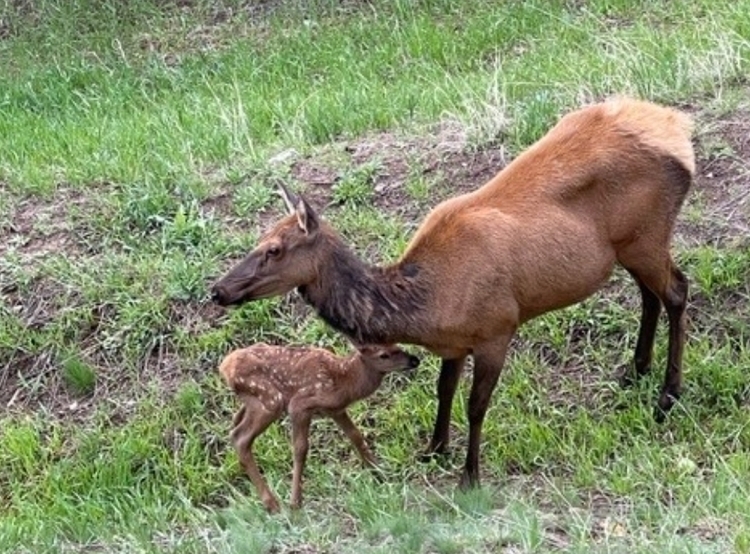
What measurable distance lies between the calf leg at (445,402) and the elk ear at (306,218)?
3.37 feet

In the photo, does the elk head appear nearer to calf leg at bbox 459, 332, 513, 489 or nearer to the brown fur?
the brown fur

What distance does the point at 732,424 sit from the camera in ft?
25.3

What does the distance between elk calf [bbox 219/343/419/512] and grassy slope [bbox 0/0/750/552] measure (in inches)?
15.8

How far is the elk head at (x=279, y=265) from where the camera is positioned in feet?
23.3

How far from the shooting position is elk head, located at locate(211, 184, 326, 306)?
7098 millimetres

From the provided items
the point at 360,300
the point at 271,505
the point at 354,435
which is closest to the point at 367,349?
the point at 360,300

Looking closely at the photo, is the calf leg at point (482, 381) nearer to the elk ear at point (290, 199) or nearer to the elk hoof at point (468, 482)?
the elk hoof at point (468, 482)

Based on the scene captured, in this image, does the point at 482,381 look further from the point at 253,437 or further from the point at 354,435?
the point at 253,437

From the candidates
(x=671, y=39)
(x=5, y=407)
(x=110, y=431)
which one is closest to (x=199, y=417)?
(x=110, y=431)

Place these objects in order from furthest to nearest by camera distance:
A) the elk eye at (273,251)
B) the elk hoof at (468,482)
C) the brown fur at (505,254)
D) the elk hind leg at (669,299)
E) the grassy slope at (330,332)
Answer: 1. the elk hind leg at (669,299)
2. the elk hoof at (468,482)
3. the brown fur at (505,254)
4. the elk eye at (273,251)
5. the grassy slope at (330,332)

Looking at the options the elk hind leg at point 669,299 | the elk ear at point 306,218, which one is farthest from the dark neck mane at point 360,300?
the elk hind leg at point 669,299

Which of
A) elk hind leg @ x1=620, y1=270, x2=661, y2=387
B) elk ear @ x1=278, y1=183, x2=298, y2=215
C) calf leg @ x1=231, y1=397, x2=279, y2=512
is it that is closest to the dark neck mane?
elk ear @ x1=278, y1=183, x2=298, y2=215

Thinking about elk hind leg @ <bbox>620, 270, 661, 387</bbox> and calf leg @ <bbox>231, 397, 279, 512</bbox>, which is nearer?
calf leg @ <bbox>231, 397, 279, 512</bbox>

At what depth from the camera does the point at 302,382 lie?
7.37 m
